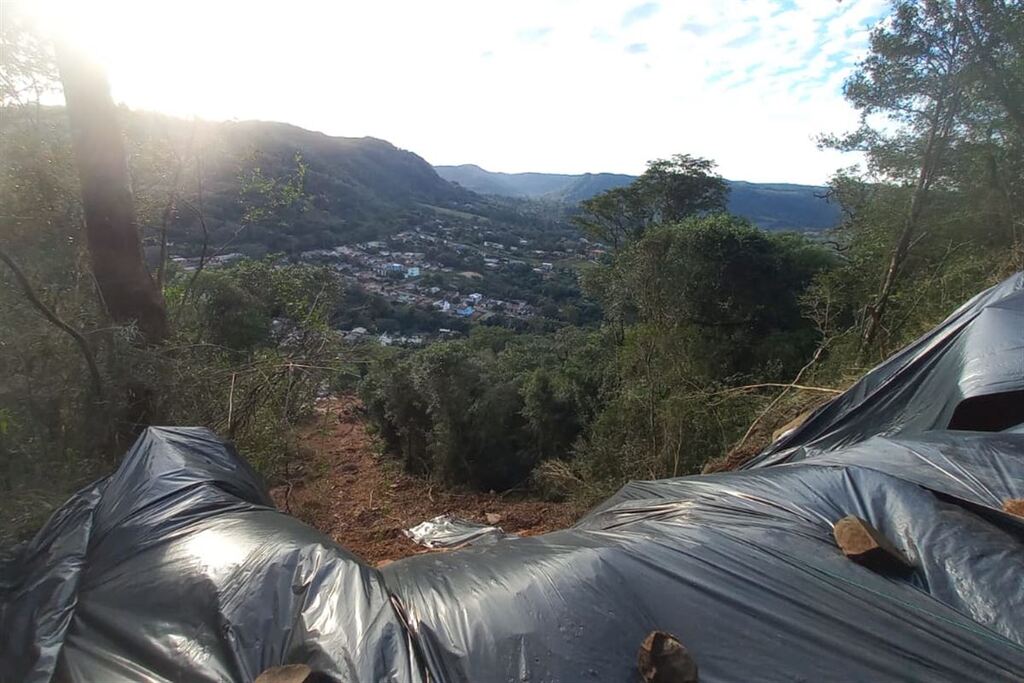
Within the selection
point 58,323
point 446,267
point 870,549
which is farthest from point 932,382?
point 446,267

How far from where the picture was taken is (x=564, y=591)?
1260 mm

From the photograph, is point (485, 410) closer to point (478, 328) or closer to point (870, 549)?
point (478, 328)

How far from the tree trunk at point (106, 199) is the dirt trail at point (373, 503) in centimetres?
133

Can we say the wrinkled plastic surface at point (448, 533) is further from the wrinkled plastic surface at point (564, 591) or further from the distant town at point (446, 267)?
the distant town at point (446, 267)

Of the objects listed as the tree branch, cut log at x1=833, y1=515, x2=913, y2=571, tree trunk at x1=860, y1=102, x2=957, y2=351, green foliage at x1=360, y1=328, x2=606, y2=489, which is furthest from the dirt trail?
tree trunk at x1=860, y1=102, x2=957, y2=351

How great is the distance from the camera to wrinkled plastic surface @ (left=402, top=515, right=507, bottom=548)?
4.01 m

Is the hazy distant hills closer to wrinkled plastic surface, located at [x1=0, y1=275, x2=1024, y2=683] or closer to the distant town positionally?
the distant town

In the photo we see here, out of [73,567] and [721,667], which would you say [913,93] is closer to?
[721,667]

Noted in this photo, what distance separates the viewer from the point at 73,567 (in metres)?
1.52

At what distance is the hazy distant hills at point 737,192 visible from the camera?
45119 millimetres

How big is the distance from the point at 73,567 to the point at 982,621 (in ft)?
7.17

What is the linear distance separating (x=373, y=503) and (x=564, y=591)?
5.82 m

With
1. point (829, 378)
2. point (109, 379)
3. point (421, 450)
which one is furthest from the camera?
point (421, 450)

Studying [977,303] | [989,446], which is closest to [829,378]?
[977,303]
